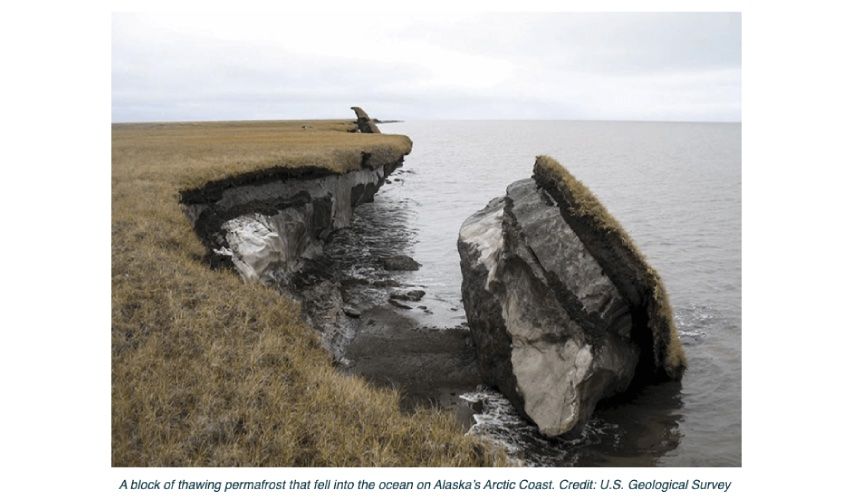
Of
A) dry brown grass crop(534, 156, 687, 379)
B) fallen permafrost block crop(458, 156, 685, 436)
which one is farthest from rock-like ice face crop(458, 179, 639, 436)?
dry brown grass crop(534, 156, 687, 379)

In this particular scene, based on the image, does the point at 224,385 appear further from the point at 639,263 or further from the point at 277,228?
the point at 277,228

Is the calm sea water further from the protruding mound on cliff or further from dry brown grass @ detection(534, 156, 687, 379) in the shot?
the protruding mound on cliff

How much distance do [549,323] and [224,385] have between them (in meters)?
7.83

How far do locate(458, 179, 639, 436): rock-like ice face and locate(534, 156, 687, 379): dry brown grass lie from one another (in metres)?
0.63

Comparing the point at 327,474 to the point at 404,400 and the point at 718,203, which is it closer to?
the point at 404,400

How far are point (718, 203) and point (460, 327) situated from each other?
34.6 m

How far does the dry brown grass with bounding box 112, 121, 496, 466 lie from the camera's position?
7.43 m

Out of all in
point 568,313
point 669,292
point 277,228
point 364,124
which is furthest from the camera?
point 364,124

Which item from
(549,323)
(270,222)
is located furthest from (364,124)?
(549,323)

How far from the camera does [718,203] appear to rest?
44.3 meters

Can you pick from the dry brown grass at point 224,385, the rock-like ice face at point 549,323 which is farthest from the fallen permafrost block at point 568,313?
the dry brown grass at point 224,385

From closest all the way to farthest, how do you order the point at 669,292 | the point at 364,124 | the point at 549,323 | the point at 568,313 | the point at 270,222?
the point at 568,313, the point at 549,323, the point at 270,222, the point at 669,292, the point at 364,124

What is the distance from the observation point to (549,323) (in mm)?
13297

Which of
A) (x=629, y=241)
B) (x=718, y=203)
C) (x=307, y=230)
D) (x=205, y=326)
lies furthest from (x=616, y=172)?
(x=205, y=326)
